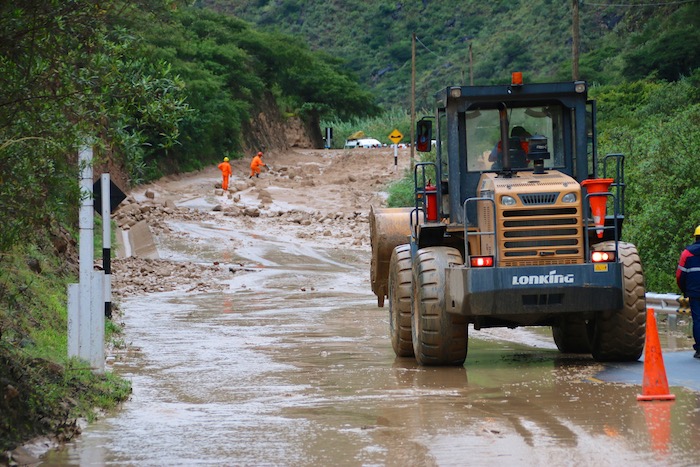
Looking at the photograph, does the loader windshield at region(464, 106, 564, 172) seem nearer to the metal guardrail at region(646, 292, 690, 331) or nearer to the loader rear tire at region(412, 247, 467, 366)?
the loader rear tire at region(412, 247, 467, 366)

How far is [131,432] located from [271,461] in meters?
1.94

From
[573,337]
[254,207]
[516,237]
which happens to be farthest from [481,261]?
[254,207]

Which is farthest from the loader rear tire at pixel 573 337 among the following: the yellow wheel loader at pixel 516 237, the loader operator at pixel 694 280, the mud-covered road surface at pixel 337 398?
the loader operator at pixel 694 280

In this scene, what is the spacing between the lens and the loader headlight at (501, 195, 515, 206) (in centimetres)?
1407

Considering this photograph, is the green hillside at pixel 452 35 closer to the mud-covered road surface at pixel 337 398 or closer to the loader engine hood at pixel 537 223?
the mud-covered road surface at pixel 337 398

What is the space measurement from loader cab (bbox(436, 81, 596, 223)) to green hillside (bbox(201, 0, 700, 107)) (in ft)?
205

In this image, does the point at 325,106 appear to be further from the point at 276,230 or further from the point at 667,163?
the point at 667,163

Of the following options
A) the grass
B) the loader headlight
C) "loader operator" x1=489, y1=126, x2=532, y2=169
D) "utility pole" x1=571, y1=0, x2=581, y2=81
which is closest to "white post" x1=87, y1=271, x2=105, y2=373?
the grass

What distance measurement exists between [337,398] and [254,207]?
35.0 m

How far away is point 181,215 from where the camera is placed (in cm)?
4403

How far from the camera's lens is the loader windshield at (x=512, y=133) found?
15.1 meters

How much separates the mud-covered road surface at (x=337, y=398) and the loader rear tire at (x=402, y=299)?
24cm

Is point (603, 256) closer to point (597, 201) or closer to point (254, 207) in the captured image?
point (597, 201)

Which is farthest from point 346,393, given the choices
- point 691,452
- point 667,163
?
point 667,163
